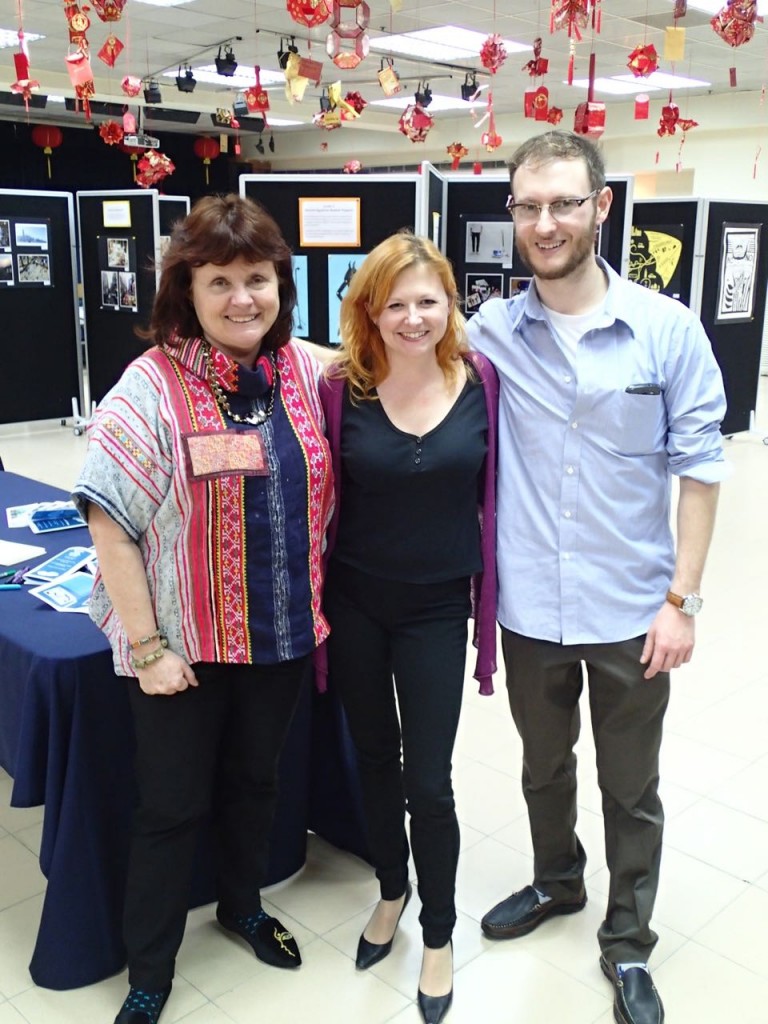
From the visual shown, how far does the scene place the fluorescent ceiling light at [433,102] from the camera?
13383 mm

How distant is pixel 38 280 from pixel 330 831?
623 centimetres

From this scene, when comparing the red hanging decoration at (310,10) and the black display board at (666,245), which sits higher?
the red hanging decoration at (310,10)

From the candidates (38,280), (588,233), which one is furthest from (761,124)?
(588,233)

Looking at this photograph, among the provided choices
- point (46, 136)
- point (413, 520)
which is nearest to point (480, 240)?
point (413, 520)

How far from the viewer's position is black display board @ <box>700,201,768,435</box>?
7453 millimetres

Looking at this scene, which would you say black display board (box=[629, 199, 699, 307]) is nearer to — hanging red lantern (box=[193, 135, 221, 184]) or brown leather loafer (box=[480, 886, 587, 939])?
brown leather loafer (box=[480, 886, 587, 939])

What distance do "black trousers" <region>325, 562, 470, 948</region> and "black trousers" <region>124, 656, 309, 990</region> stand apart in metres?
0.13

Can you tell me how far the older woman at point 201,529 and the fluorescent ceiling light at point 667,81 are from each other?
35.9ft

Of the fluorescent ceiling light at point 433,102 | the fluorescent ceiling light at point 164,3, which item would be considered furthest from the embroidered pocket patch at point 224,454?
the fluorescent ceiling light at point 433,102

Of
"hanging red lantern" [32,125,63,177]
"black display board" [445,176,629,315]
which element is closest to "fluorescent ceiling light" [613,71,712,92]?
"black display board" [445,176,629,315]

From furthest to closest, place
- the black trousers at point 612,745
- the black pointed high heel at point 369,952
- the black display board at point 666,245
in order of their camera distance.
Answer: the black display board at point 666,245, the black pointed high heel at point 369,952, the black trousers at point 612,745

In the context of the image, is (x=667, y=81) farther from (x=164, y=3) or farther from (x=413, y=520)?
(x=413, y=520)

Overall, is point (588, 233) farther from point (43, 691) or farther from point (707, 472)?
point (43, 691)

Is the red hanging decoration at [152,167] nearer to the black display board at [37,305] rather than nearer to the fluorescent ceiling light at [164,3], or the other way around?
the black display board at [37,305]
